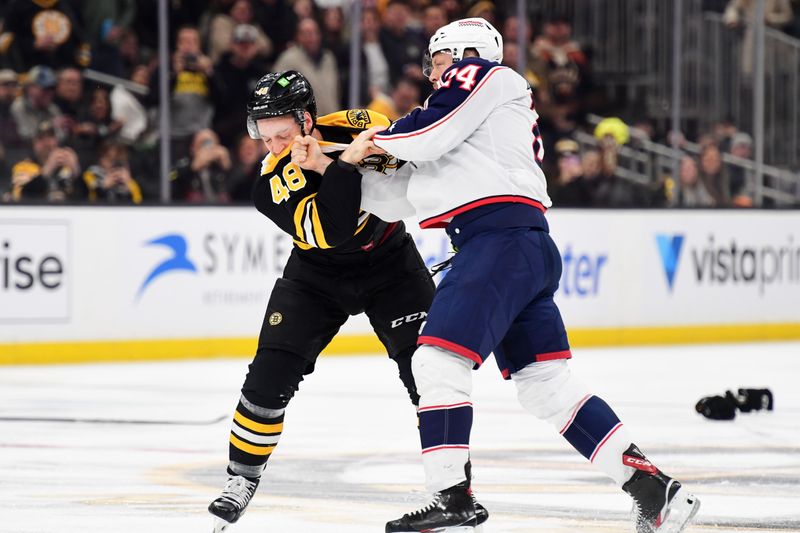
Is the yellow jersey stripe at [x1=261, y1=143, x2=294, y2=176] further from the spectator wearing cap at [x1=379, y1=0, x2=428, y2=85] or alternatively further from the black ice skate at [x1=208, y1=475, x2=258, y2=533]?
the spectator wearing cap at [x1=379, y1=0, x2=428, y2=85]

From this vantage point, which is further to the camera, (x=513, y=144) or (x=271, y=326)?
(x=271, y=326)

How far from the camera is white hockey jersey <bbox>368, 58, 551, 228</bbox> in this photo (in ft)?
10.3

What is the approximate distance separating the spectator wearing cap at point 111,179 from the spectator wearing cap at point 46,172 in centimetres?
10

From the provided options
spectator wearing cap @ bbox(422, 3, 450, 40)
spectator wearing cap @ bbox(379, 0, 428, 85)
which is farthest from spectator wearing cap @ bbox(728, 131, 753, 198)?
spectator wearing cap @ bbox(379, 0, 428, 85)

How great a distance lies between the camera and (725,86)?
10.1m

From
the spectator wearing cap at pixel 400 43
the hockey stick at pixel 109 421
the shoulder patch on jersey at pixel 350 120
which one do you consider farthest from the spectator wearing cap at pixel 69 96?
the shoulder patch on jersey at pixel 350 120

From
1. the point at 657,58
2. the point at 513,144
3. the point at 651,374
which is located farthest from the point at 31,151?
the point at 513,144

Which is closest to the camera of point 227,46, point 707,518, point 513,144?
point 513,144

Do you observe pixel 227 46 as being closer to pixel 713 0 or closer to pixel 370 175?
pixel 713 0

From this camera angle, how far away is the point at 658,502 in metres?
3.19

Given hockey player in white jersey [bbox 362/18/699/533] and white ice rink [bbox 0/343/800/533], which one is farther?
white ice rink [bbox 0/343/800/533]

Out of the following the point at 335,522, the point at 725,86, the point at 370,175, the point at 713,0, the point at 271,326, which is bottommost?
the point at 335,522

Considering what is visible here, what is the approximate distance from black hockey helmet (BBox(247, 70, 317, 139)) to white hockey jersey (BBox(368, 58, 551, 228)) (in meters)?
0.30

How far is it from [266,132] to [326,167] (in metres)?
0.21
